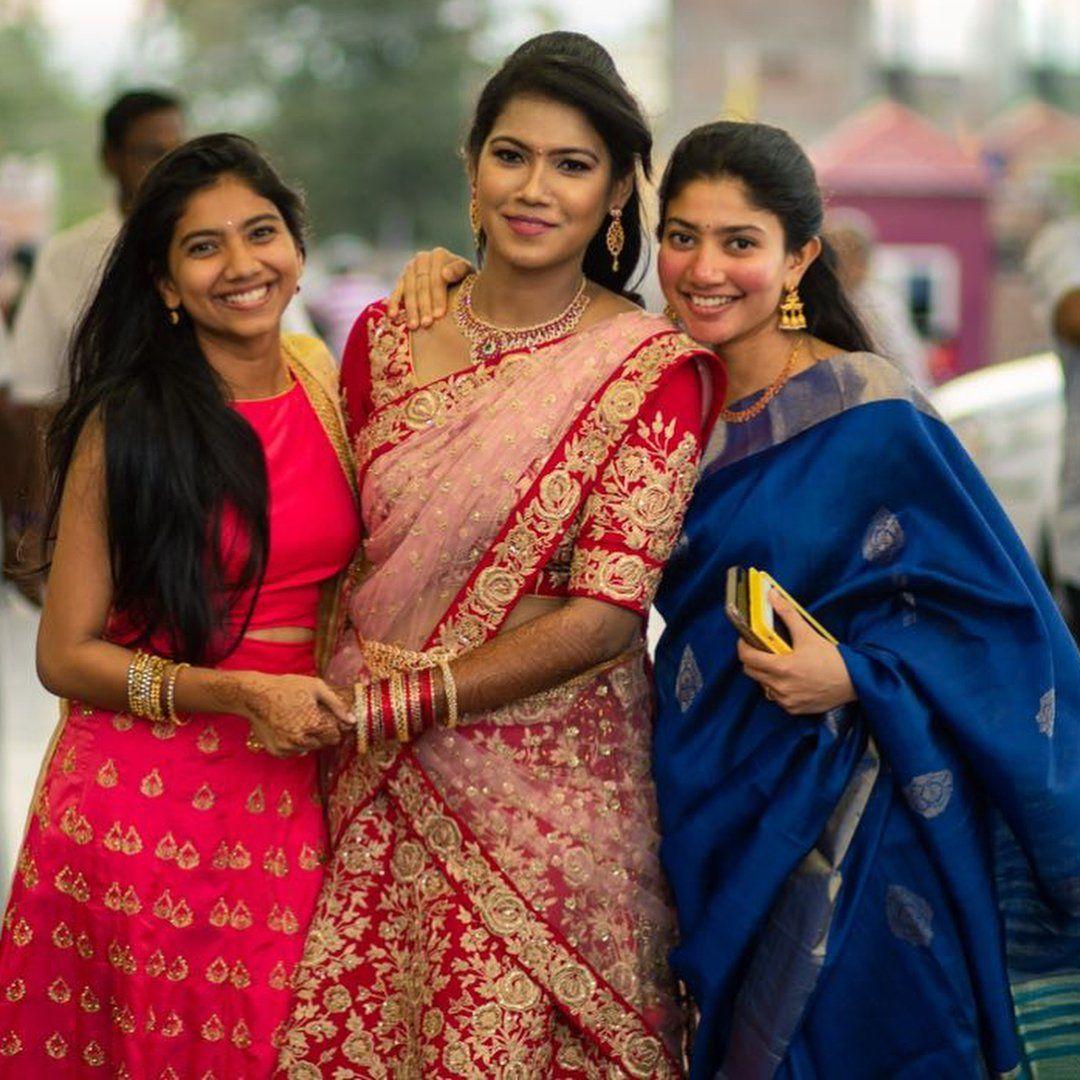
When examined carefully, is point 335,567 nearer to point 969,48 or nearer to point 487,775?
point 487,775

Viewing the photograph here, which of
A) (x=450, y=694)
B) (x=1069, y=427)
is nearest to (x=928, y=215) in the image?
(x=1069, y=427)

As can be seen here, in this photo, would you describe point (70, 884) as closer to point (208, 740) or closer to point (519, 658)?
point (208, 740)

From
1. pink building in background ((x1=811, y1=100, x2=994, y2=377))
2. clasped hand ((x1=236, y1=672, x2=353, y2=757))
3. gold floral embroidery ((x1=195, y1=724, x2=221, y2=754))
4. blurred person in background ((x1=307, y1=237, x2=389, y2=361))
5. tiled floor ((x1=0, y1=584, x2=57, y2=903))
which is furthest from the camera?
pink building in background ((x1=811, y1=100, x2=994, y2=377))

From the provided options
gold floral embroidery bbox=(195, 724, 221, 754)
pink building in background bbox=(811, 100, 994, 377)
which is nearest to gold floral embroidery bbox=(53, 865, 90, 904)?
gold floral embroidery bbox=(195, 724, 221, 754)

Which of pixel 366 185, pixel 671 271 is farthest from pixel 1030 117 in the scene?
pixel 671 271

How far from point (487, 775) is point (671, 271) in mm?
779

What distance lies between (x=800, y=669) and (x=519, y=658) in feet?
1.27

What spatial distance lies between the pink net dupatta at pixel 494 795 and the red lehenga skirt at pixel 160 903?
0.08 meters

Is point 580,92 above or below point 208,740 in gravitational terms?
above

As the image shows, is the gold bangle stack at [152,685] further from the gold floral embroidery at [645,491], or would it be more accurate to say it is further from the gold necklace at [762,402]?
the gold necklace at [762,402]

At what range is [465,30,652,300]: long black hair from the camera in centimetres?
262

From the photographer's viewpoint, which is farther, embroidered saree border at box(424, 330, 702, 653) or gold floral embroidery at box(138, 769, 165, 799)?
gold floral embroidery at box(138, 769, 165, 799)

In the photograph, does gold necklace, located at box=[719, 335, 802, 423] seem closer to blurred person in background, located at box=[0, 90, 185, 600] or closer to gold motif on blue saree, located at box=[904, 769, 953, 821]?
gold motif on blue saree, located at box=[904, 769, 953, 821]

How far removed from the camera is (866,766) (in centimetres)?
271
